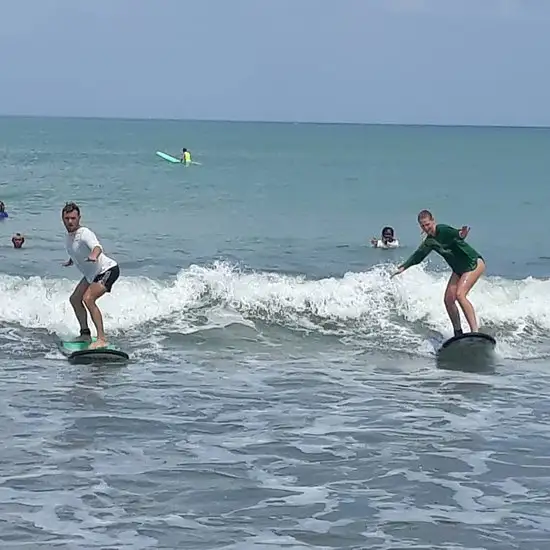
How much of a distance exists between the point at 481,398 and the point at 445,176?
47329 millimetres

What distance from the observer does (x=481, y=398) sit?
1130 centimetres

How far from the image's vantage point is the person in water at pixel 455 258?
13956mm

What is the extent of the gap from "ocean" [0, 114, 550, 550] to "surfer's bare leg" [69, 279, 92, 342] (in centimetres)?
53

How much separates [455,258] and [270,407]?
4524mm

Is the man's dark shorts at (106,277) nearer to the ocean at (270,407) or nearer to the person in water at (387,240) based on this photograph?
the ocean at (270,407)

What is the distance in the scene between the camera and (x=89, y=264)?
13078 mm

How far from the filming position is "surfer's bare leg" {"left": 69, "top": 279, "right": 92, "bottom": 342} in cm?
1337

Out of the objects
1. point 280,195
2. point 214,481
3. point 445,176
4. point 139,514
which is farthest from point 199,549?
point 445,176

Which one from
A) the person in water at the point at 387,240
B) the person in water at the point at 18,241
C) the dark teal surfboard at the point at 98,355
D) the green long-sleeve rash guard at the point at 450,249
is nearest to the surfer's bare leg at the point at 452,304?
the green long-sleeve rash guard at the point at 450,249

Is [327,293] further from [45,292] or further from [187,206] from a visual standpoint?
[187,206]

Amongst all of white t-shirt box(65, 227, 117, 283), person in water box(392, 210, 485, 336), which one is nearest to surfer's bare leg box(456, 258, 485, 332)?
person in water box(392, 210, 485, 336)

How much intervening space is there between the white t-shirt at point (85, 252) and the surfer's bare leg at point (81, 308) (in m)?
0.23

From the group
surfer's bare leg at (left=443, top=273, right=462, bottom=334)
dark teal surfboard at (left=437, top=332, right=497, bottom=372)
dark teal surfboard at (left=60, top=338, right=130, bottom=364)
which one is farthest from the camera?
surfer's bare leg at (left=443, top=273, right=462, bottom=334)

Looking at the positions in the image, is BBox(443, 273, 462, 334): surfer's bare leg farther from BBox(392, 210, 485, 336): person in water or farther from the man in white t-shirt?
the man in white t-shirt
